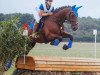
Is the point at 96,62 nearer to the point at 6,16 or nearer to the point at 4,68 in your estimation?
the point at 4,68

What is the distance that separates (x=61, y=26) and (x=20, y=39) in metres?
1.63

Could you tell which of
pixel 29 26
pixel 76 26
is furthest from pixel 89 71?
pixel 29 26

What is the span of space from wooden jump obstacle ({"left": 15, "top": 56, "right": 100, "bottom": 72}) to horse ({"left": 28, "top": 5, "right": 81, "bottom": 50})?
0.61 m

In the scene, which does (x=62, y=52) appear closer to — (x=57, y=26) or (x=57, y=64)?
(x=57, y=26)

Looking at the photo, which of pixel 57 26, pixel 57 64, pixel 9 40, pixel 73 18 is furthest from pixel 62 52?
pixel 9 40

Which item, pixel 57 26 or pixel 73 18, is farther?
pixel 57 26

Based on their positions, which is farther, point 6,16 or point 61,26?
point 6,16

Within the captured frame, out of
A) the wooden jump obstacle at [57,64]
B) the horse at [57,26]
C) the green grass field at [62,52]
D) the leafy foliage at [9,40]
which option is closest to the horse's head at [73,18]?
the horse at [57,26]

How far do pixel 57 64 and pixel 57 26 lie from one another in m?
1.21

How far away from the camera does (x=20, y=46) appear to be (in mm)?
9438

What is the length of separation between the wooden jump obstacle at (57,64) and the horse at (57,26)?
607mm

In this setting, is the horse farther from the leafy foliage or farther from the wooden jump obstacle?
the leafy foliage

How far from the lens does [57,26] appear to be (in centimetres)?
1074

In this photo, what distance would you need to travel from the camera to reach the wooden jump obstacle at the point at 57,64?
9547mm
